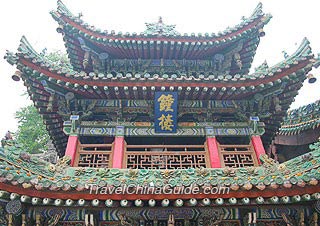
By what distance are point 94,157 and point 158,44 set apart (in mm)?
4150

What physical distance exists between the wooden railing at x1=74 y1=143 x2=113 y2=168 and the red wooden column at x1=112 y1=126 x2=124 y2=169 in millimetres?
181

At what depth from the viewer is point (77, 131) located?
8.06 m

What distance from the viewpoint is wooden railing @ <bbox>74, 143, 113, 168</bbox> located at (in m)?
7.64

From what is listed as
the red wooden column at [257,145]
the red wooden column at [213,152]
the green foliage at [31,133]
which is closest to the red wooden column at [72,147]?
the red wooden column at [213,152]

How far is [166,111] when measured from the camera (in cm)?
812

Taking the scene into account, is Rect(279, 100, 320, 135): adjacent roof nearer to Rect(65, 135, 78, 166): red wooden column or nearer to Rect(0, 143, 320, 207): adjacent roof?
Rect(0, 143, 320, 207): adjacent roof

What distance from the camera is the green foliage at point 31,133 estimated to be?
56.6 feet

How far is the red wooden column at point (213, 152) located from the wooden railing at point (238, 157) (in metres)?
0.18

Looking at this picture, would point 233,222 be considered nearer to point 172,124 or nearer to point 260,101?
point 172,124

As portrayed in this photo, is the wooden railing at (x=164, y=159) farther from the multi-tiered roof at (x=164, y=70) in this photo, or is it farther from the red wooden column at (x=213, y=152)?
the multi-tiered roof at (x=164, y=70)

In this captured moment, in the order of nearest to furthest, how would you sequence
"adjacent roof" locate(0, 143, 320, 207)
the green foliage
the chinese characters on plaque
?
1. "adjacent roof" locate(0, 143, 320, 207)
2. the chinese characters on plaque
3. the green foliage

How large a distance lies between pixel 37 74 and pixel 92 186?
370cm

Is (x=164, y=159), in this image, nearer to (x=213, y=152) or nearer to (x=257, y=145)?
(x=213, y=152)

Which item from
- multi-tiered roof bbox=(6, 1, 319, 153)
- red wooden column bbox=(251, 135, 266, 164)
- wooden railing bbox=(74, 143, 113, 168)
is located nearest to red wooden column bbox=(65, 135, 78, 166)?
wooden railing bbox=(74, 143, 113, 168)
